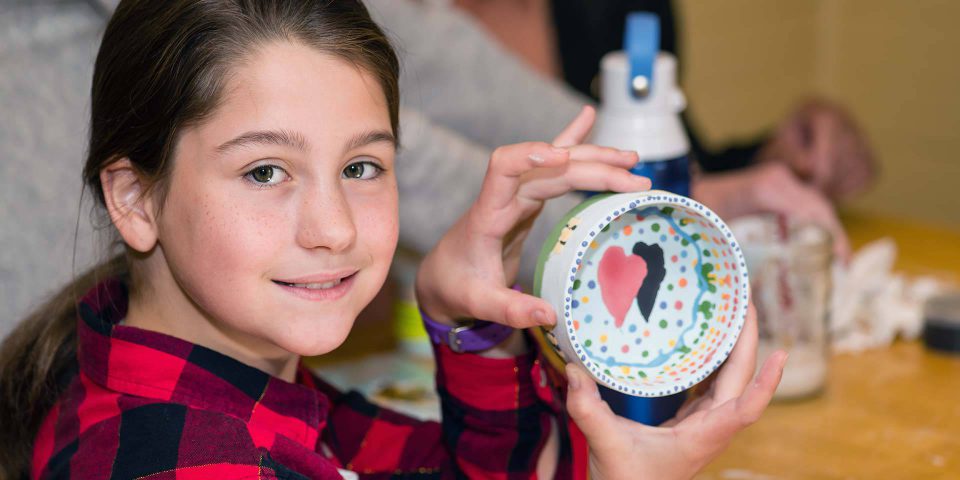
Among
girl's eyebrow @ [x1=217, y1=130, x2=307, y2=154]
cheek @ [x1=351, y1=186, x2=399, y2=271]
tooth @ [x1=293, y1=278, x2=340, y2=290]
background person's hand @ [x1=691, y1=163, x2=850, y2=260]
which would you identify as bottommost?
background person's hand @ [x1=691, y1=163, x2=850, y2=260]

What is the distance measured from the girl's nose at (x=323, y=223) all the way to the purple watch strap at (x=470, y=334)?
0.67ft

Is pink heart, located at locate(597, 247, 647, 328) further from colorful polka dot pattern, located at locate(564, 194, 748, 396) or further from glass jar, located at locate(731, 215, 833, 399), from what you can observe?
glass jar, located at locate(731, 215, 833, 399)

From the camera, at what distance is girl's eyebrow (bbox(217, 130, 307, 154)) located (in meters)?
0.71

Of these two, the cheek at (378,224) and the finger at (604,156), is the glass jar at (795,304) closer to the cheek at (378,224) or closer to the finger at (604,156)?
the finger at (604,156)

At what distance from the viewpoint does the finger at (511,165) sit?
79 centimetres

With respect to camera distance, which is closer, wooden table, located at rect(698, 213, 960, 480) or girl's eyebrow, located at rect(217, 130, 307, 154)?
girl's eyebrow, located at rect(217, 130, 307, 154)

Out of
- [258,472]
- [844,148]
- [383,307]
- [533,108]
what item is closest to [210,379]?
[258,472]

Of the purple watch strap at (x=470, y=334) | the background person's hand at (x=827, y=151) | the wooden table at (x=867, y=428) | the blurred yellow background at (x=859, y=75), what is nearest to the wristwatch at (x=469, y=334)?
the purple watch strap at (x=470, y=334)

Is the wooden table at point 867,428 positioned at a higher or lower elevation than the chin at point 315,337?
lower

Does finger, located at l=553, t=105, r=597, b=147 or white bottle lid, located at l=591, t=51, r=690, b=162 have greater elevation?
finger, located at l=553, t=105, r=597, b=147

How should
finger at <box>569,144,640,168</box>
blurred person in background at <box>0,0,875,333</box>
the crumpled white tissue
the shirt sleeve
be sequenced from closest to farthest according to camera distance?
finger at <box>569,144,640,168</box>, the shirt sleeve, blurred person in background at <box>0,0,875,333</box>, the crumpled white tissue

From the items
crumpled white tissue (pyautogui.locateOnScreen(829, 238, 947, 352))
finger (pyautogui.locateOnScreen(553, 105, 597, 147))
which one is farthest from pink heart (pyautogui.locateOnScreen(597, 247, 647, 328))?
crumpled white tissue (pyautogui.locateOnScreen(829, 238, 947, 352))

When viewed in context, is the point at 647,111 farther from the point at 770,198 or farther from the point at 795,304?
the point at 770,198

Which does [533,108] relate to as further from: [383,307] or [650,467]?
[650,467]
